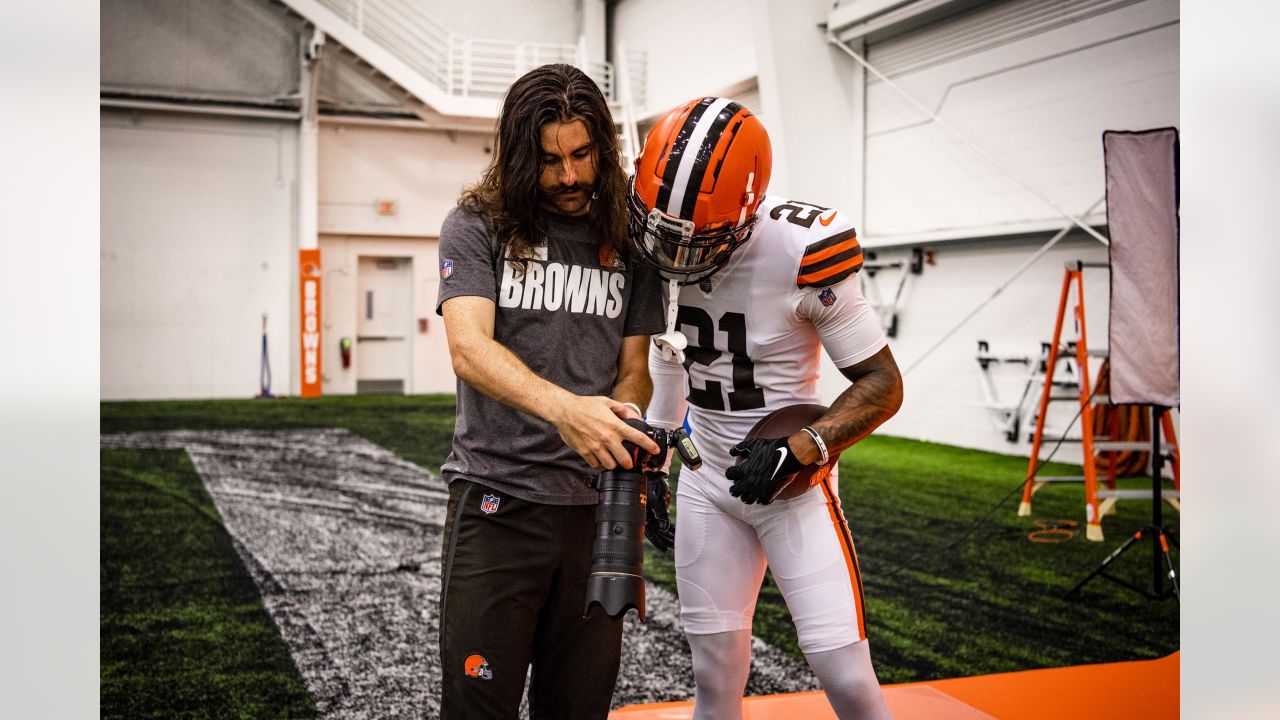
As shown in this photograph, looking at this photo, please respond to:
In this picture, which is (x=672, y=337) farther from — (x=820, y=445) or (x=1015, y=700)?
(x=1015, y=700)

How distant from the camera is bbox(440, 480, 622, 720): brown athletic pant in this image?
2035 millimetres

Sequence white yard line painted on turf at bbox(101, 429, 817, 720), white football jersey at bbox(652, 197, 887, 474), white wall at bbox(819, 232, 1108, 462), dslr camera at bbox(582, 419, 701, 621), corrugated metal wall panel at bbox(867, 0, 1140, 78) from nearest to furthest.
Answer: dslr camera at bbox(582, 419, 701, 621) < white football jersey at bbox(652, 197, 887, 474) < white yard line painted on turf at bbox(101, 429, 817, 720) < corrugated metal wall panel at bbox(867, 0, 1140, 78) < white wall at bbox(819, 232, 1108, 462)

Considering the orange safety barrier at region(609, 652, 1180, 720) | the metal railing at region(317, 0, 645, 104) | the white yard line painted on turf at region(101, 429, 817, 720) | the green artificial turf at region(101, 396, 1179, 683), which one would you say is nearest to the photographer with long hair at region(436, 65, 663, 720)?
the orange safety barrier at region(609, 652, 1180, 720)

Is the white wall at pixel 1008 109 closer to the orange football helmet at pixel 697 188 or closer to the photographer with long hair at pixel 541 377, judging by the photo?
the orange football helmet at pixel 697 188

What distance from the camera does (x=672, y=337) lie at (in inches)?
83.8

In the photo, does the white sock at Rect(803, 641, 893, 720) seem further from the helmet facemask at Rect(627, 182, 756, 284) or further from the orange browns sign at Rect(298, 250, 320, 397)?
the orange browns sign at Rect(298, 250, 320, 397)

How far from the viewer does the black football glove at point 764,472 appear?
206 cm

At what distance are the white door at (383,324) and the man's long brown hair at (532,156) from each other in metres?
16.6

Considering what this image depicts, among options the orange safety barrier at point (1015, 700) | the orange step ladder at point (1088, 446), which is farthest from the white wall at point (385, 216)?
the orange safety barrier at point (1015, 700)

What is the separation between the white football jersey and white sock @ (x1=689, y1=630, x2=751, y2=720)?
15.6 inches

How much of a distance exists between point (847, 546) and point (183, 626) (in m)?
3.36

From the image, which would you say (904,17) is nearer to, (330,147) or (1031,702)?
(1031,702)

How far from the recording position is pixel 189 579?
5.22 meters
